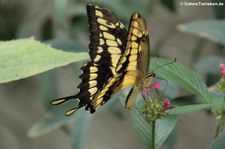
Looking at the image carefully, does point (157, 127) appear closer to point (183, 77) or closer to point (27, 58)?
point (183, 77)

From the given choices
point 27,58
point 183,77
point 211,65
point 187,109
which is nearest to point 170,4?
point 211,65

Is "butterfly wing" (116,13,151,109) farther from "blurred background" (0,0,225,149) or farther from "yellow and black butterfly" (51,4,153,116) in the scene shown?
"blurred background" (0,0,225,149)

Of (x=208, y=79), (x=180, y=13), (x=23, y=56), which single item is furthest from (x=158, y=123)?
(x=180, y=13)

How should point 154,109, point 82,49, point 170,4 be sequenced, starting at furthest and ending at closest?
point 170,4 → point 82,49 → point 154,109

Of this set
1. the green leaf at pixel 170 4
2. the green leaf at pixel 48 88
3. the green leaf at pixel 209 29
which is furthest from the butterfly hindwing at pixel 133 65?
the green leaf at pixel 170 4

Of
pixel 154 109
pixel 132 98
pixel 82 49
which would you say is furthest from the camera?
pixel 82 49

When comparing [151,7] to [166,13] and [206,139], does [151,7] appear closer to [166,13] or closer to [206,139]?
[166,13]

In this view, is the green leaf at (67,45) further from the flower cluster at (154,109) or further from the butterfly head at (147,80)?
the flower cluster at (154,109)
